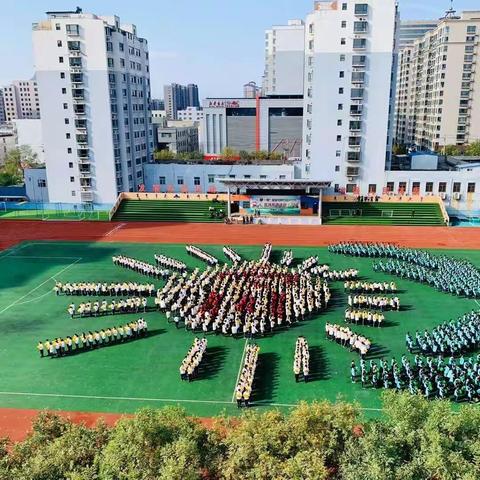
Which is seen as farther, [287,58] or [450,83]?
[287,58]

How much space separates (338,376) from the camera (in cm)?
1873

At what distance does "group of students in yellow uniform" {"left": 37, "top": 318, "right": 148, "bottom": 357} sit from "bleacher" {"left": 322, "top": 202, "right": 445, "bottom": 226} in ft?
84.7

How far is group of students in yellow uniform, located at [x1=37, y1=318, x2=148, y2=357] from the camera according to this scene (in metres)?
20.7

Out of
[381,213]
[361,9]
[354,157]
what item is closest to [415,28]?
[361,9]

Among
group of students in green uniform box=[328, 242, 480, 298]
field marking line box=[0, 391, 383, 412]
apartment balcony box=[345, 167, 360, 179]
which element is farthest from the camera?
apartment balcony box=[345, 167, 360, 179]

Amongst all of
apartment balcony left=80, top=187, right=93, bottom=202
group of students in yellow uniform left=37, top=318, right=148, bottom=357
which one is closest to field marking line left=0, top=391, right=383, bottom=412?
group of students in yellow uniform left=37, top=318, right=148, bottom=357

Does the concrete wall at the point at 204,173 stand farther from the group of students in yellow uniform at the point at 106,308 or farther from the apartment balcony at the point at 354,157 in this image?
the group of students in yellow uniform at the point at 106,308

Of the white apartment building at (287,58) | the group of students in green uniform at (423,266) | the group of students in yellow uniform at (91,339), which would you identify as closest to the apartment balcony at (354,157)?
the group of students in green uniform at (423,266)

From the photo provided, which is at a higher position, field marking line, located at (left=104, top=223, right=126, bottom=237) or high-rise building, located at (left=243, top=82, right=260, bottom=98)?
high-rise building, located at (left=243, top=82, right=260, bottom=98)

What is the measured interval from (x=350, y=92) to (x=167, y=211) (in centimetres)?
2121

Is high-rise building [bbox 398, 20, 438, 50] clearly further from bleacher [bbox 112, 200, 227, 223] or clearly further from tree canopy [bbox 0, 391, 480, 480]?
tree canopy [bbox 0, 391, 480, 480]

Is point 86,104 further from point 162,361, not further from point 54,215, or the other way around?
point 162,361

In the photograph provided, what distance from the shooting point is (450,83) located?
2901 inches

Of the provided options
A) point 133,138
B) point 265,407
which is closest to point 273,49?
point 133,138
